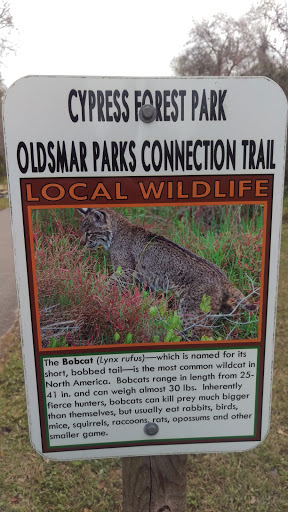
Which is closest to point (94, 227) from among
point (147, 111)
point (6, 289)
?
point (147, 111)

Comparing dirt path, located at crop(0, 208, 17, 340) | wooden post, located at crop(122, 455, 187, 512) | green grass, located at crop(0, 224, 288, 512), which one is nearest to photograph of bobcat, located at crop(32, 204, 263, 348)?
wooden post, located at crop(122, 455, 187, 512)

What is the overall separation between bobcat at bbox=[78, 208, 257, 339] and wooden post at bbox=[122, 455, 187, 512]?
577 millimetres

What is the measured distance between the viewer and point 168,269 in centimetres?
136

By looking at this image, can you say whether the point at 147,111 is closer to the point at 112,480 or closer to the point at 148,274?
the point at 148,274

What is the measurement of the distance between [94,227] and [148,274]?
238mm

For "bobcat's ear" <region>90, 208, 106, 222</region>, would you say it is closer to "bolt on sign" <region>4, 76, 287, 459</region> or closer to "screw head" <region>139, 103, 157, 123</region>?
"bolt on sign" <region>4, 76, 287, 459</region>

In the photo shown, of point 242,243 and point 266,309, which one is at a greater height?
point 242,243

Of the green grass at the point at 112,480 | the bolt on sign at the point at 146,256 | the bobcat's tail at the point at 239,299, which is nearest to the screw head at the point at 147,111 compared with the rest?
the bolt on sign at the point at 146,256

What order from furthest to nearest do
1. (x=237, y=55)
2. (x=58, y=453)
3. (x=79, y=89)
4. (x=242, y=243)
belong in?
(x=237, y=55)
(x=58, y=453)
(x=242, y=243)
(x=79, y=89)

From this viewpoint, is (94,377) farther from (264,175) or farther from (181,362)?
(264,175)

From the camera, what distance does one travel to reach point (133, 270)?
136 cm

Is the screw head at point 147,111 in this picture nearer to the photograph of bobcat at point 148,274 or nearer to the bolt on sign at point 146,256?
the bolt on sign at point 146,256

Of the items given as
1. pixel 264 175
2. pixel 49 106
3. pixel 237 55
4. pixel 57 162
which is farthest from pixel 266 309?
pixel 237 55

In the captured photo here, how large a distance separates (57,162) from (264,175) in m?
0.64
